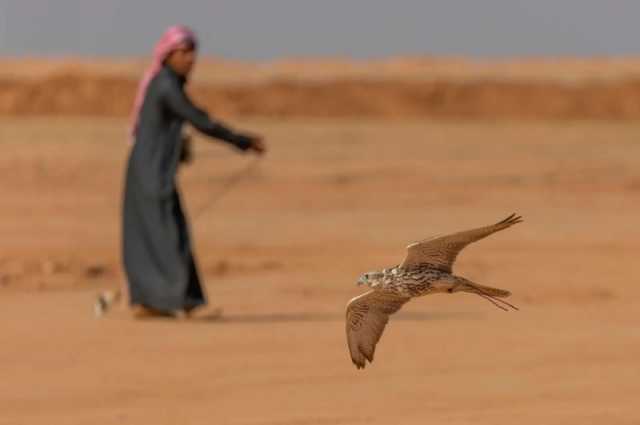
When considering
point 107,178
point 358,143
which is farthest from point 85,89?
point 107,178

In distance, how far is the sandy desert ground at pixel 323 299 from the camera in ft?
27.8

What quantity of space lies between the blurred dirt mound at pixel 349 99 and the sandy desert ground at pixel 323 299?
10346 mm

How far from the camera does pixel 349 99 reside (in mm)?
41062

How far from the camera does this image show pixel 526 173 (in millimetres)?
25359

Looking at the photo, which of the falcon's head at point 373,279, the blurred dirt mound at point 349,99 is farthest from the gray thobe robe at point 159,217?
the blurred dirt mound at point 349,99

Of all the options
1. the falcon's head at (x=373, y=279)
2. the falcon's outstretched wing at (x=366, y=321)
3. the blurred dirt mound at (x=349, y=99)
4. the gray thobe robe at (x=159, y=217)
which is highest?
the falcon's head at (x=373, y=279)

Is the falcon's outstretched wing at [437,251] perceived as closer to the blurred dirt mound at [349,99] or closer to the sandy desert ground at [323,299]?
the sandy desert ground at [323,299]

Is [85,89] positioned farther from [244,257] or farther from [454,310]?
[454,310]

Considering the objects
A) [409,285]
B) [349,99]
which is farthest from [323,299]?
[349,99]

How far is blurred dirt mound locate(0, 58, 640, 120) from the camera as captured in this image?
127ft

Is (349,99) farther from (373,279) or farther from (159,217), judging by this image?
(373,279)

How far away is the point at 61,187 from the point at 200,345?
13115 millimetres

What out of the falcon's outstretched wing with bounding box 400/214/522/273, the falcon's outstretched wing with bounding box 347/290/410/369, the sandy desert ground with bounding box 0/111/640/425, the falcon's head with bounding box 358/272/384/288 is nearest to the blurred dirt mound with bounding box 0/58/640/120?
the sandy desert ground with bounding box 0/111/640/425

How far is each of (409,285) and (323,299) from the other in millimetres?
5802
